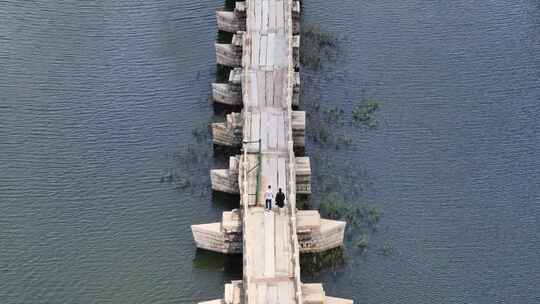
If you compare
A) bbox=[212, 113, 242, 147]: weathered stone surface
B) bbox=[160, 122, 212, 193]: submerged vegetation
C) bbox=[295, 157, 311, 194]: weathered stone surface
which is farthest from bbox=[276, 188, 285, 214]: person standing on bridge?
bbox=[212, 113, 242, 147]: weathered stone surface

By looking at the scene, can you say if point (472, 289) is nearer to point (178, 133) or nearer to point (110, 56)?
point (178, 133)

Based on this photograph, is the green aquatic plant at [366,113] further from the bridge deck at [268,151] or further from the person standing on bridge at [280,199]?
the person standing on bridge at [280,199]

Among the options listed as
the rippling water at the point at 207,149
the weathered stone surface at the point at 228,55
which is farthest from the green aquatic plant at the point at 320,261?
the weathered stone surface at the point at 228,55

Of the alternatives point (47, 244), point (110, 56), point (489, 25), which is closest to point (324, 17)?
point (489, 25)

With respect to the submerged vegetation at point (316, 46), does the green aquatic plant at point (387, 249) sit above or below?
below

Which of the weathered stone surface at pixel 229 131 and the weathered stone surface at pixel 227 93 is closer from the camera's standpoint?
the weathered stone surface at pixel 229 131
